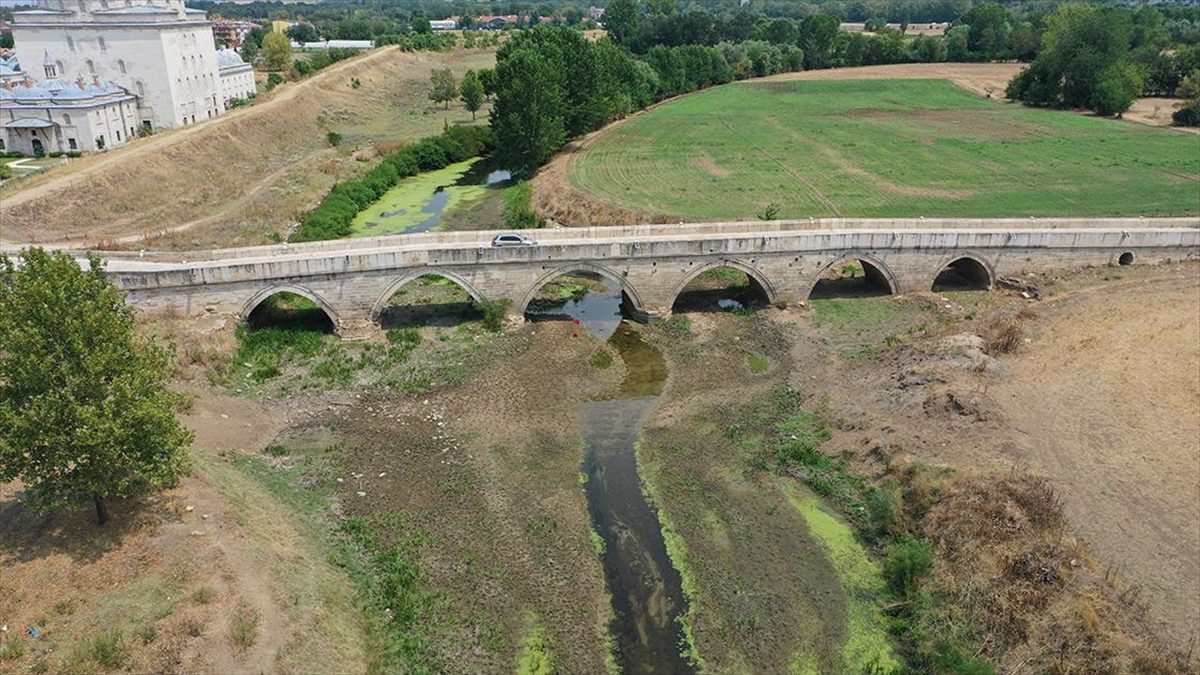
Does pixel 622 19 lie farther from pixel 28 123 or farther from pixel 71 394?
pixel 71 394

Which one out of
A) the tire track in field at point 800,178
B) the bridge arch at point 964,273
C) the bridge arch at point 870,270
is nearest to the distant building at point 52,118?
the tire track in field at point 800,178

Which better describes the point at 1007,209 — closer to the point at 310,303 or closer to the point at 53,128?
the point at 310,303

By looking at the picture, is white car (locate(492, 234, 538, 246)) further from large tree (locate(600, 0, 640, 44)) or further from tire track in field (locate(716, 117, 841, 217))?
large tree (locate(600, 0, 640, 44))

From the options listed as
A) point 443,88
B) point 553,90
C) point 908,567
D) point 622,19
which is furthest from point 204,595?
point 622,19

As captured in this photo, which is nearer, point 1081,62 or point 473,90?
point 473,90

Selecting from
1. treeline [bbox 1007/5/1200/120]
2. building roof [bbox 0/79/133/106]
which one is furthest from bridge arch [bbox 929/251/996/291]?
building roof [bbox 0/79/133/106]

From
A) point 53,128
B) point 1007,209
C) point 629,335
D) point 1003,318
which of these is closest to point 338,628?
point 629,335

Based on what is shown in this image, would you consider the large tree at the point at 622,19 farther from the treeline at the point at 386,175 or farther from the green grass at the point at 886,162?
the treeline at the point at 386,175
